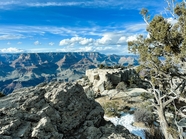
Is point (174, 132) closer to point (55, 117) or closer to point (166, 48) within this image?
point (166, 48)

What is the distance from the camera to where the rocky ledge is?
7.77 meters

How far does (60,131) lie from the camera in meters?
8.98

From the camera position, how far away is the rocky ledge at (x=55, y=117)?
7766mm

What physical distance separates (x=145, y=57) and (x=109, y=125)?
7076 mm

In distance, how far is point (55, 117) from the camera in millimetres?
9125

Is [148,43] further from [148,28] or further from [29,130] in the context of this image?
[29,130]

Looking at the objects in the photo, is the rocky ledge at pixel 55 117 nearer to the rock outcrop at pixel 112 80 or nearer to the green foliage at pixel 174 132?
the green foliage at pixel 174 132

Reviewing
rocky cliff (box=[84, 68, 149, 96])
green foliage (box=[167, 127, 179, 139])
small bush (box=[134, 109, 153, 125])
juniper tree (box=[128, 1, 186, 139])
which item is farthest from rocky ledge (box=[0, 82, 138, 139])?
rocky cliff (box=[84, 68, 149, 96])

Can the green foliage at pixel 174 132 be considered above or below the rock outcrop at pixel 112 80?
above

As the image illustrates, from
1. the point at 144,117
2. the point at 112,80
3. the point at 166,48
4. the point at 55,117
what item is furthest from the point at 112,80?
the point at 55,117

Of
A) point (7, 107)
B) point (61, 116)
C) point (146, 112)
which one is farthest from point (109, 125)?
point (146, 112)

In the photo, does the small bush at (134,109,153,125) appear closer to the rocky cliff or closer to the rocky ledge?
the rocky ledge

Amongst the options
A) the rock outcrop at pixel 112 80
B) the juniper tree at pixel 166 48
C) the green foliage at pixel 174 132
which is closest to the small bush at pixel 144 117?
the juniper tree at pixel 166 48

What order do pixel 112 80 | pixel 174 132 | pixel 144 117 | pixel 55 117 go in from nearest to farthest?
pixel 55 117 → pixel 174 132 → pixel 144 117 → pixel 112 80
